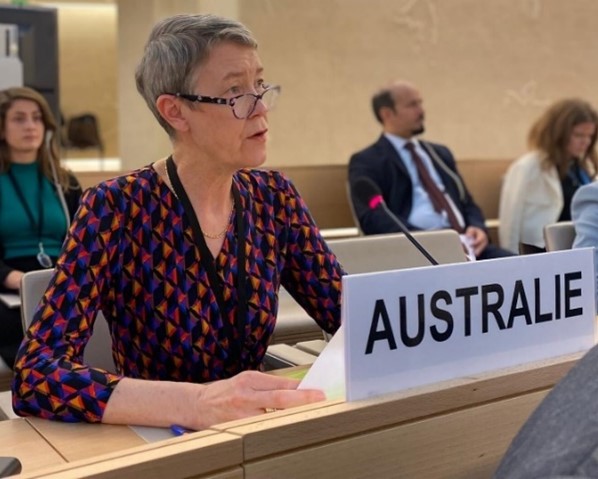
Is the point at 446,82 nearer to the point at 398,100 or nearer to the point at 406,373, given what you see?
the point at 398,100

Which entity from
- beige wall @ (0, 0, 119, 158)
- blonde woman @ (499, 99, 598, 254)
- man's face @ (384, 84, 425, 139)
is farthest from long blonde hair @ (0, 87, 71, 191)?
beige wall @ (0, 0, 119, 158)

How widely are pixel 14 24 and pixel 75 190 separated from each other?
985mm

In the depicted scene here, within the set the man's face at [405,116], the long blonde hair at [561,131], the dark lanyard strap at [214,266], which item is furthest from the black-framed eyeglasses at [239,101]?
the long blonde hair at [561,131]

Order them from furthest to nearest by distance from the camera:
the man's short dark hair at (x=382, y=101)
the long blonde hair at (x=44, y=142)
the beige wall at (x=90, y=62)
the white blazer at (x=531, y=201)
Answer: the beige wall at (x=90, y=62), the man's short dark hair at (x=382, y=101), the white blazer at (x=531, y=201), the long blonde hair at (x=44, y=142)

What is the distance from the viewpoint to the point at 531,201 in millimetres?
3877

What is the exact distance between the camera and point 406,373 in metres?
0.80

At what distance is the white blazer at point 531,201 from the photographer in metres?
3.87

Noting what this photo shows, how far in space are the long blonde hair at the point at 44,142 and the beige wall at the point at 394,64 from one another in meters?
1.71

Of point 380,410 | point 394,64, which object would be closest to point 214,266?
point 380,410

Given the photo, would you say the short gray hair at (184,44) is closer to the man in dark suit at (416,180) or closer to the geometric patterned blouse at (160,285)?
the geometric patterned blouse at (160,285)

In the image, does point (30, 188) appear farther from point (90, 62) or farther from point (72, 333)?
point (90, 62)

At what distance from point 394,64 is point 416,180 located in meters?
1.59

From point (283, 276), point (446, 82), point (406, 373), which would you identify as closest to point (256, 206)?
point (283, 276)

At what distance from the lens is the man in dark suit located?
367cm
